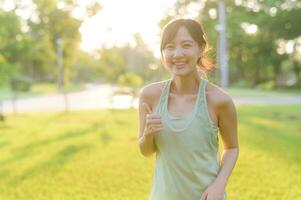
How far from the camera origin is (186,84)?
6.98 feet

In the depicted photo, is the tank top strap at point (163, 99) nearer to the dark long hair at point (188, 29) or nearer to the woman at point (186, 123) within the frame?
the woman at point (186, 123)

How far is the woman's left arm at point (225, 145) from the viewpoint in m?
2.07

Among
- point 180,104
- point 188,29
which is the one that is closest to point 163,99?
point 180,104

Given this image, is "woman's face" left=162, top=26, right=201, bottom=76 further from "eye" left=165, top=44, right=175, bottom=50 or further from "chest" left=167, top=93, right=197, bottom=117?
"chest" left=167, top=93, right=197, bottom=117

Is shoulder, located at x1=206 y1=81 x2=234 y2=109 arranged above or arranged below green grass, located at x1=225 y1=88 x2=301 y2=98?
above

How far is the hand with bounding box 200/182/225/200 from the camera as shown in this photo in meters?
2.07

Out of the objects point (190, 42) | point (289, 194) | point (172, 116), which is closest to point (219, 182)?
point (172, 116)

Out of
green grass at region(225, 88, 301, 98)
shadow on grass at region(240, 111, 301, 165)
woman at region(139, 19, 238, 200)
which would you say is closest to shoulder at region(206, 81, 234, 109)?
woman at region(139, 19, 238, 200)

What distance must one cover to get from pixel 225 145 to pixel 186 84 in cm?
35

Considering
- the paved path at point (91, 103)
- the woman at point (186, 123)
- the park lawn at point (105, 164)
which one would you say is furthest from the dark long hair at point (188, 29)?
the paved path at point (91, 103)

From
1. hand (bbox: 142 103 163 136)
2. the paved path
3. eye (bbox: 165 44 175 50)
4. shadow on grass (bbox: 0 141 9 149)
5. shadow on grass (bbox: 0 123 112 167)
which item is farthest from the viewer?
the paved path

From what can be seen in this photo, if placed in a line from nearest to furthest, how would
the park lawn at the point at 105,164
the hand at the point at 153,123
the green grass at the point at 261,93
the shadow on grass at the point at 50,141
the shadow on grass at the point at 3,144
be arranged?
the hand at the point at 153,123 → the park lawn at the point at 105,164 → the shadow on grass at the point at 50,141 → the shadow on grass at the point at 3,144 → the green grass at the point at 261,93

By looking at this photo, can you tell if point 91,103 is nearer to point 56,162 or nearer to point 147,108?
point 56,162

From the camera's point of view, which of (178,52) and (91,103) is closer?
→ (178,52)
